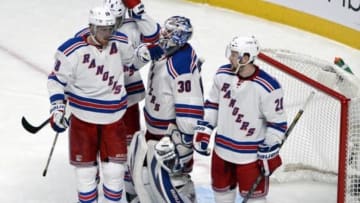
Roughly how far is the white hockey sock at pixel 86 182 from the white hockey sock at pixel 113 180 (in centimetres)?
5

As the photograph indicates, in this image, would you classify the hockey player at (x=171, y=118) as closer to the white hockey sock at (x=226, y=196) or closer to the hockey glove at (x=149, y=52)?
the hockey glove at (x=149, y=52)

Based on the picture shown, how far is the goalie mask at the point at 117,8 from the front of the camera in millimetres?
3633

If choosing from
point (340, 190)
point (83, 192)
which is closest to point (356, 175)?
point (340, 190)

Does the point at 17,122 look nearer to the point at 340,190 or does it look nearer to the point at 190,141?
the point at 190,141

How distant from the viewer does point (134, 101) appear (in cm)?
389

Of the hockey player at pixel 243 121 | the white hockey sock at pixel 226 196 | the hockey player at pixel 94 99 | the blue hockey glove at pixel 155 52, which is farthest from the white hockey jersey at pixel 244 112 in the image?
the hockey player at pixel 94 99

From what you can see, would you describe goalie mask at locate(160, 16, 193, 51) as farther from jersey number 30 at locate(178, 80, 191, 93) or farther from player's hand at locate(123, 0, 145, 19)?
player's hand at locate(123, 0, 145, 19)

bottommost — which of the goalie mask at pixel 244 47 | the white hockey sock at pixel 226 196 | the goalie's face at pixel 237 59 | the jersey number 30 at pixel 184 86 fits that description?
the white hockey sock at pixel 226 196

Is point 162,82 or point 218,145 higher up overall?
point 162,82

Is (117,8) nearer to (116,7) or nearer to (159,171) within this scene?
(116,7)

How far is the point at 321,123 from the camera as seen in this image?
4.13 meters

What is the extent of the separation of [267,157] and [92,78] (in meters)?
0.73

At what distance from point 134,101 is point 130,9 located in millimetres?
385

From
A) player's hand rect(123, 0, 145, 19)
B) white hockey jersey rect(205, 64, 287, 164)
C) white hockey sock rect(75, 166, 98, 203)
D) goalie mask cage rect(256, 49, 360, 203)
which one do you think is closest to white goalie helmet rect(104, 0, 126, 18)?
player's hand rect(123, 0, 145, 19)
